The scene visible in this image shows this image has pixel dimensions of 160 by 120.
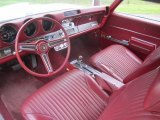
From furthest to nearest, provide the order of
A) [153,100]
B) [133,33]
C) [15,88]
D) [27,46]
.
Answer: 1. [133,33]
2. [15,88]
3. [27,46]
4. [153,100]

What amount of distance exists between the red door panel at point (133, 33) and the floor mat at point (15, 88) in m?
0.94

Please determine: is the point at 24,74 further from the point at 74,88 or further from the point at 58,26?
the point at 74,88

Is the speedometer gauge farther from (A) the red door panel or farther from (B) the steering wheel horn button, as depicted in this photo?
(A) the red door panel

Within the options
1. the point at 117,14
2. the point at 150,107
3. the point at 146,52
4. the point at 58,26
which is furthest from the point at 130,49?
the point at 150,107

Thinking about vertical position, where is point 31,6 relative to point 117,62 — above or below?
above

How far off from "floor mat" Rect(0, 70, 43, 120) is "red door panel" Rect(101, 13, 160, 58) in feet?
3.08

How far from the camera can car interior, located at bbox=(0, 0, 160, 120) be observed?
3.69ft

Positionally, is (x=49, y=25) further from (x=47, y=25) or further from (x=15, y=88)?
(x=15, y=88)

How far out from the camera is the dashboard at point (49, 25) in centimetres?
174

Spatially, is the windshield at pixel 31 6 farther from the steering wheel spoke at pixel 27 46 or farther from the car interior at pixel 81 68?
the steering wheel spoke at pixel 27 46

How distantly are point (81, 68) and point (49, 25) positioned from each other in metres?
0.47

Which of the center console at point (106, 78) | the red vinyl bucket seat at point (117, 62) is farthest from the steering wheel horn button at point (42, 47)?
the red vinyl bucket seat at point (117, 62)

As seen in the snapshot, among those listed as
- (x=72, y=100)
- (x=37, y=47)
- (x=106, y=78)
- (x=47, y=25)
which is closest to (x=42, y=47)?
(x=37, y=47)

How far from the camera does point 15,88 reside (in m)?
2.25
